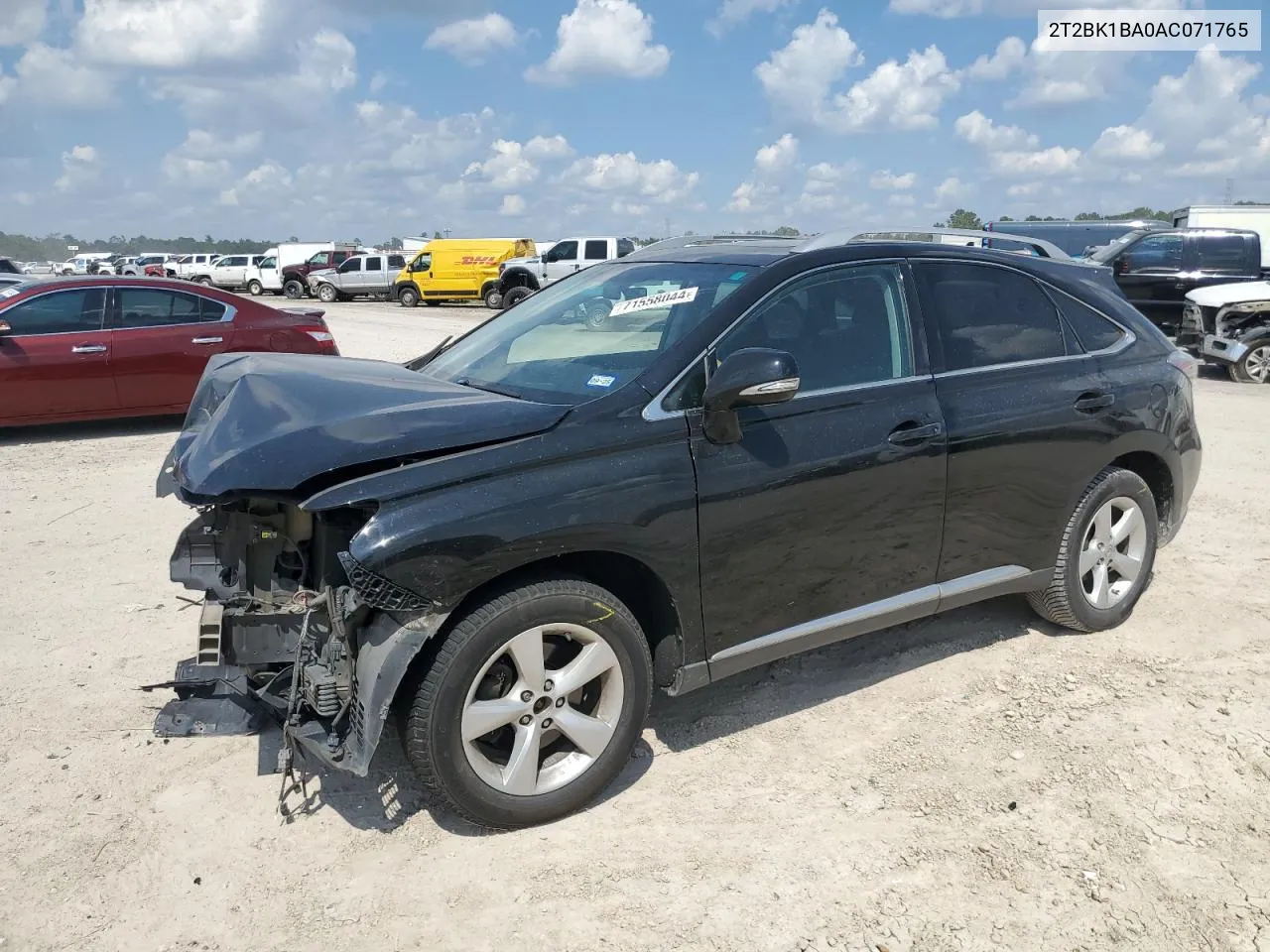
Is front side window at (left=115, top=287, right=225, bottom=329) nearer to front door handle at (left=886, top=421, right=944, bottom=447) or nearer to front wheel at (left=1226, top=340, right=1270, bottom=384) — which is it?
front door handle at (left=886, top=421, right=944, bottom=447)

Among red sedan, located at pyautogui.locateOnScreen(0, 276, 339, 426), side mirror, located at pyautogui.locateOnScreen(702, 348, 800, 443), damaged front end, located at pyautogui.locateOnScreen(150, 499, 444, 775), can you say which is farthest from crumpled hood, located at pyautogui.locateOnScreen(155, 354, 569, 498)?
red sedan, located at pyautogui.locateOnScreen(0, 276, 339, 426)

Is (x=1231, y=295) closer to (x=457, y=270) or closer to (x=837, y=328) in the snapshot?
(x=837, y=328)

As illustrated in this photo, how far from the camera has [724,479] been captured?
10.8 ft

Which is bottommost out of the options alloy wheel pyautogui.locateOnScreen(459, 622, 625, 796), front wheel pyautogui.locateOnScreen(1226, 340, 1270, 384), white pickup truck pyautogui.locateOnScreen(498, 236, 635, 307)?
alloy wheel pyautogui.locateOnScreen(459, 622, 625, 796)

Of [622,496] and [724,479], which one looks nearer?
[622,496]

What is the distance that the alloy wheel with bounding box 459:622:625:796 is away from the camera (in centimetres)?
301

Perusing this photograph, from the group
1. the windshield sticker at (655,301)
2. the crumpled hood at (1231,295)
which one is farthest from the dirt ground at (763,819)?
the crumpled hood at (1231,295)

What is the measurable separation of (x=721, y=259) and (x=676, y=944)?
247 cm

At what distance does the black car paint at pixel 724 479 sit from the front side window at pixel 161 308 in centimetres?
607

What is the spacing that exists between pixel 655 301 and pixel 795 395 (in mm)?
710

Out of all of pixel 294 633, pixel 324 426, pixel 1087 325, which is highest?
pixel 1087 325

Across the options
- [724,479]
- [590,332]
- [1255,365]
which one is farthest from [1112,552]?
[1255,365]

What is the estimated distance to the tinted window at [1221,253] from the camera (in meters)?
16.6

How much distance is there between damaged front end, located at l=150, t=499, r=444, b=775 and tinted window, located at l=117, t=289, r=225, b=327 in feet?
21.5
